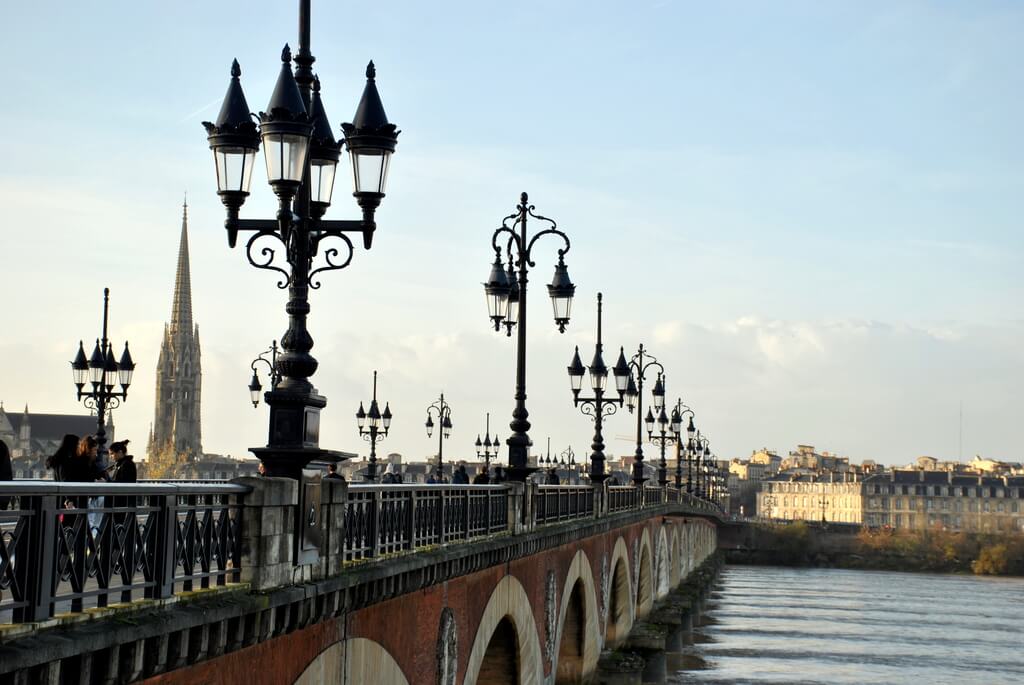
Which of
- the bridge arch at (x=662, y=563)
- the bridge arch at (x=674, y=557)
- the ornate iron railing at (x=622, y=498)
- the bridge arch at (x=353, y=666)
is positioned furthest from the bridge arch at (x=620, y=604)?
the bridge arch at (x=353, y=666)

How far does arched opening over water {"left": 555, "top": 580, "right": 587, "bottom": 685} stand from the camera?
35.5m

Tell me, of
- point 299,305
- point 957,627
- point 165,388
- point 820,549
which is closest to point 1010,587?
point 820,549

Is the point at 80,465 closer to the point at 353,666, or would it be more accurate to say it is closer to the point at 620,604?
the point at 353,666

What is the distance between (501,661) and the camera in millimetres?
24734

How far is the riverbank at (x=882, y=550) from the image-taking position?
437 ft

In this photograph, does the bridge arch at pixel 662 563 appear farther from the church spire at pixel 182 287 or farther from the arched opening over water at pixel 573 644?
the church spire at pixel 182 287

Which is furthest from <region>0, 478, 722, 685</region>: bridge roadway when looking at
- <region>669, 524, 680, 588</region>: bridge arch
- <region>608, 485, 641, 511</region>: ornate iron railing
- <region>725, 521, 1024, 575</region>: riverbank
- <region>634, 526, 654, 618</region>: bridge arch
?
<region>725, 521, 1024, 575</region>: riverbank

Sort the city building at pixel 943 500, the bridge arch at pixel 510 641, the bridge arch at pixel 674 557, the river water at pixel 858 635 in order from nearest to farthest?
the bridge arch at pixel 510 641 < the river water at pixel 858 635 < the bridge arch at pixel 674 557 < the city building at pixel 943 500

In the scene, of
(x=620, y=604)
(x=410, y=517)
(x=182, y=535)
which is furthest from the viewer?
(x=620, y=604)

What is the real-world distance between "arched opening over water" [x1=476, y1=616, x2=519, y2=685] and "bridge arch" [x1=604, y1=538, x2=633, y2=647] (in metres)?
18.9

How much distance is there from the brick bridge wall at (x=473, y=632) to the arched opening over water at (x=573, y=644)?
3 centimetres

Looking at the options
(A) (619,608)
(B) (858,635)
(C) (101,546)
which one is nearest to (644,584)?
(A) (619,608)

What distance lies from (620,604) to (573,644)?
11041 millimetres

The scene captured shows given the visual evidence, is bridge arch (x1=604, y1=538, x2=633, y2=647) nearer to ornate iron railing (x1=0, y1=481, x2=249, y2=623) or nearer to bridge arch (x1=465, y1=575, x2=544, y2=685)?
bridge arch (x1=465, y1=575, x2=544, y2=685)
